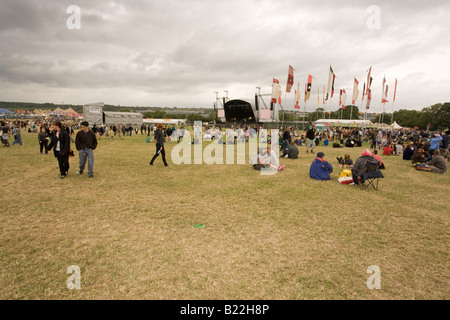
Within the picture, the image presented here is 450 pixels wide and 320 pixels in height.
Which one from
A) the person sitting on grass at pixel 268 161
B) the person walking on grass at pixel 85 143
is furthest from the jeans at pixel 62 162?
the person sitting on grass at pixel 268 161

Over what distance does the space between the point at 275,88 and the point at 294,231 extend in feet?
70.2

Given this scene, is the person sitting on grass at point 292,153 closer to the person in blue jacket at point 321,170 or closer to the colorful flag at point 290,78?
the person in blue jacket at point 321,170

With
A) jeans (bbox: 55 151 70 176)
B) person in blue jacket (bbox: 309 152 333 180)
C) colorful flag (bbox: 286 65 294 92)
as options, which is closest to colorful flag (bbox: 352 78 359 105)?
colorful flag (bbox: 286 65 294 92)

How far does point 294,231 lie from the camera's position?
445 centimetres

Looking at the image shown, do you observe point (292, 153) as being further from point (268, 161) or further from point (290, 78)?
point (290, 78)

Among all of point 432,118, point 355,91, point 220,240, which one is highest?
point 355,91

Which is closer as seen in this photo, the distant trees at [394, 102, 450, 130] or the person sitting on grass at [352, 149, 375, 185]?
the person sitting on grass at [352, 149, 375, 185]

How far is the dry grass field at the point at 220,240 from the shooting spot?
9.47 feet

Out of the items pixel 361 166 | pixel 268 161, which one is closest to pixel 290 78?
pixel 268 161

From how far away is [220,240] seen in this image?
13.4ft

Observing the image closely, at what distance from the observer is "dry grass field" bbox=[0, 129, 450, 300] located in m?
2.89

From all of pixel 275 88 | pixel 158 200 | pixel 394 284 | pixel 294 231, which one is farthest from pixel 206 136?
pixel 394 284

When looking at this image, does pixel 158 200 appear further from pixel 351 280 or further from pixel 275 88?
pixel 275 88

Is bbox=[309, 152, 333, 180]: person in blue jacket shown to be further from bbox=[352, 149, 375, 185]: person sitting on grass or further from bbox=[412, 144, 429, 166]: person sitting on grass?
bbox=[412, 144, 429, 166]: person sitting on grass
